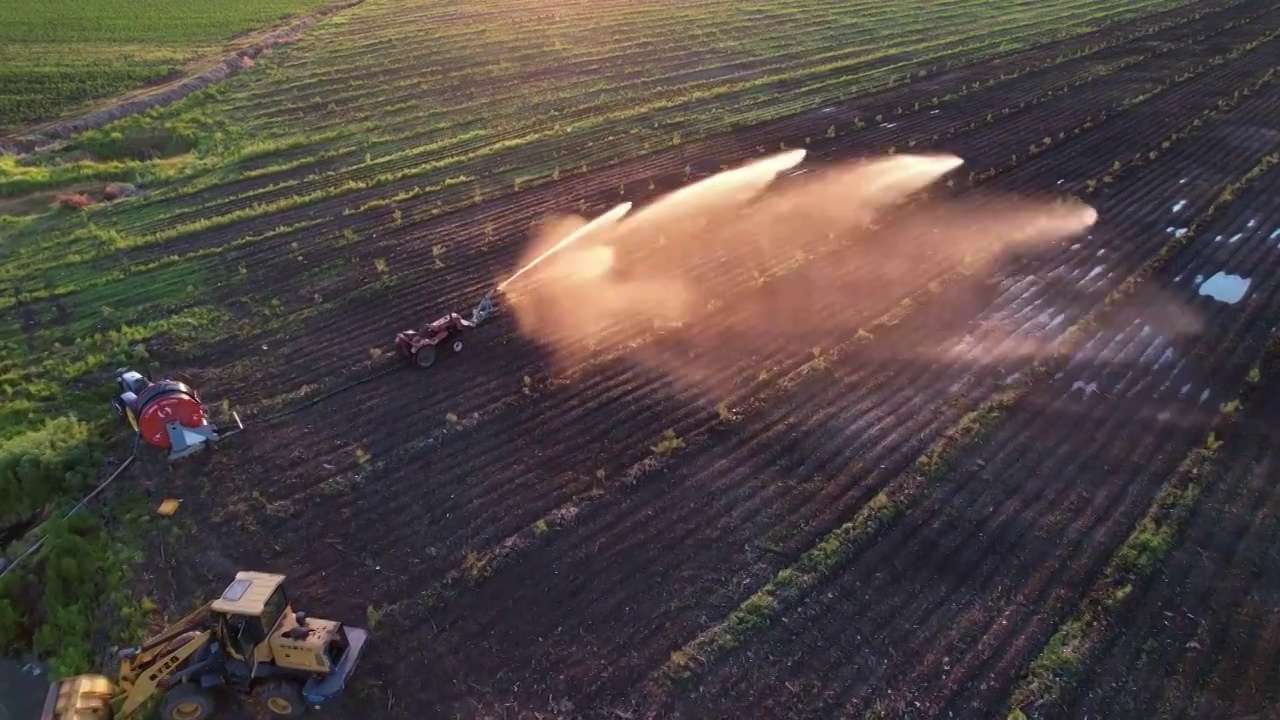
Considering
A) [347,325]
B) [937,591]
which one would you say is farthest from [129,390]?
[937,591]

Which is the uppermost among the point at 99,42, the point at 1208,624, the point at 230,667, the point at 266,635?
the point at 99,42

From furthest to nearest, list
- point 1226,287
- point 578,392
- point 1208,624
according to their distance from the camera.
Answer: point 1226,287 → point 578,392 → point 1208,624

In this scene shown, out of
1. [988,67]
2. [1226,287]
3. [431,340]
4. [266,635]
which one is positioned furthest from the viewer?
[988,67]

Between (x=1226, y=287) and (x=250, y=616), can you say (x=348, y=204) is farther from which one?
(x=1226, y=287)

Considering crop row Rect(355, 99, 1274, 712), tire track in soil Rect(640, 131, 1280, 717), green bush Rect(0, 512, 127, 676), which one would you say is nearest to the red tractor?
crop row Rect(355, 99, 1274, 712)

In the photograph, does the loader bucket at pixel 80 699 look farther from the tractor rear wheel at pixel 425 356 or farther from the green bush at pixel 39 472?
the tractor rear wheel at pixel 425 356

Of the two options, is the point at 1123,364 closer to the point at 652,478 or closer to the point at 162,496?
the point at 652,478

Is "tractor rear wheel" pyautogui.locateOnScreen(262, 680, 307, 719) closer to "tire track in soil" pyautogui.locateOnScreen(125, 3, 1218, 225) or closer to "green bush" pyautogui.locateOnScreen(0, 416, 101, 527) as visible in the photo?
"green bush" pyautogui.locateOnScreen(0, 416, 101, 527)
